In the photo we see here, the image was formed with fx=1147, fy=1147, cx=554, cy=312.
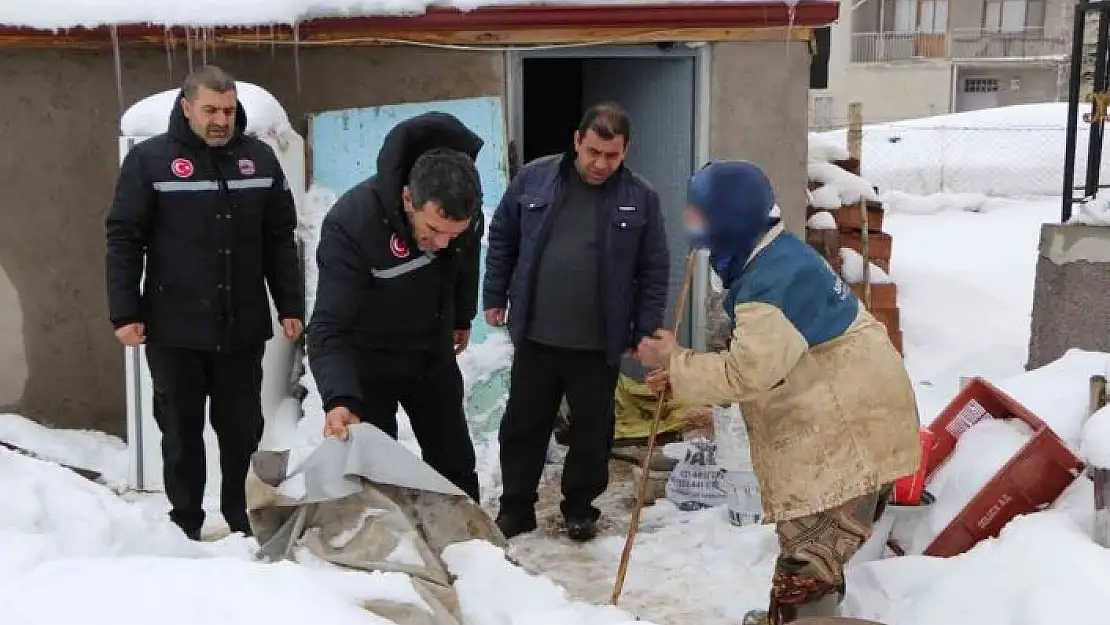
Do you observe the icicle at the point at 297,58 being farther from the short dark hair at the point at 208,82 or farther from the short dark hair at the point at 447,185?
the short dark hair at the point at 447,185

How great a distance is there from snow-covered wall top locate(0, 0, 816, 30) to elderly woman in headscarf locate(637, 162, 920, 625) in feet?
9.67

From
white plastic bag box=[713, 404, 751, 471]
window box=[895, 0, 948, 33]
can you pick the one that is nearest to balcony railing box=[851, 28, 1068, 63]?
window box=[895, 0, 948, 33]

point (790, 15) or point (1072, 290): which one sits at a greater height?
point (790, 15)

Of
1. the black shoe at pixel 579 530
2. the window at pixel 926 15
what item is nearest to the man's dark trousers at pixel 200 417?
the black shoe at pixel 579 530

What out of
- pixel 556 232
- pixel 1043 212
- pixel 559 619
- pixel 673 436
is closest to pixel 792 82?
pixel 673 436

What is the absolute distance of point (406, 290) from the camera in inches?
140

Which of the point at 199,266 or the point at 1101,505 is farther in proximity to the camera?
the point at 199,266

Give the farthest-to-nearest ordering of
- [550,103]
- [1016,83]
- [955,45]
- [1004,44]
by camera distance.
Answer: [955,45], [1004,44], [1016,83], [550,103]

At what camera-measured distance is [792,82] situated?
621cm

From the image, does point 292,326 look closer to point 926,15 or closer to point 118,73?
point 118,73

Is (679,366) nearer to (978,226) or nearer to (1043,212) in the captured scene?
(978,226)

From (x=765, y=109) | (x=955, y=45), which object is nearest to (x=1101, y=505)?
(x=765, y=109)

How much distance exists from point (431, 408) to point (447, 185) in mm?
1090

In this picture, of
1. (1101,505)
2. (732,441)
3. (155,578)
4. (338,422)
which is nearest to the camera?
(155,578)
